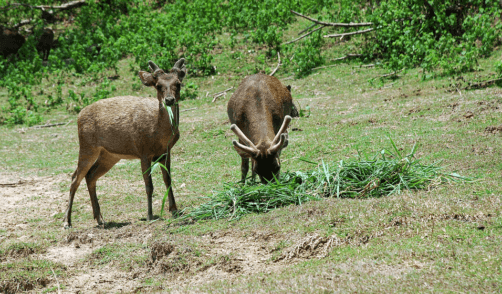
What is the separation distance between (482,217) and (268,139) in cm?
296

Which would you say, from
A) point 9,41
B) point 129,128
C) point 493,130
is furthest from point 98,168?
point 9,41

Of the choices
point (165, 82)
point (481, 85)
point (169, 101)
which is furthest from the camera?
point (481, 85)

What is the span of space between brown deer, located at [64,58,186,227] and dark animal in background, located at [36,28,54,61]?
16.1m

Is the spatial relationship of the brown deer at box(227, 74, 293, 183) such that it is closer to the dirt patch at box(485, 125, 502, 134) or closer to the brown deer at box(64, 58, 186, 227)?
the brown deer at box(64, 58, 186, 227)

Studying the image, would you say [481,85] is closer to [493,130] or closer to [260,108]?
[493,130]

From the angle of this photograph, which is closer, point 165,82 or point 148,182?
point 165,82

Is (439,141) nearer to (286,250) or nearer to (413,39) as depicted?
(286,250)

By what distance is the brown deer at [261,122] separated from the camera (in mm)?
6879

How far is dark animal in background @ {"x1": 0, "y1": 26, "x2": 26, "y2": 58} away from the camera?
2169 centimetres

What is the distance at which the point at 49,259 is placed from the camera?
5977 mm

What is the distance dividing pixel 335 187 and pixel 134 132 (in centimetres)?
309

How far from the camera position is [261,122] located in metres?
7.50

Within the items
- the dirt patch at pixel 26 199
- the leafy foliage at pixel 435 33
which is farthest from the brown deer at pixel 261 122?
the leafy foliage at pixel 435 33

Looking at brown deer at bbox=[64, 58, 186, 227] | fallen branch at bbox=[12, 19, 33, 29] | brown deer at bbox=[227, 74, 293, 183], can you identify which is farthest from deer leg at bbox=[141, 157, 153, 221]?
fallen branch at bbox=[12, 19, 33, 29]
